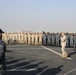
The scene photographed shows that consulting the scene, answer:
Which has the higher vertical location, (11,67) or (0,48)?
(0,48)

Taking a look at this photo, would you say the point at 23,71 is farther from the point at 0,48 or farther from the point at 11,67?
the point at 0,48

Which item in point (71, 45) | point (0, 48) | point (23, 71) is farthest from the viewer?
point (71, 45)

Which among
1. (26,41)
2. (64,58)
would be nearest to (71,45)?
(26,41)

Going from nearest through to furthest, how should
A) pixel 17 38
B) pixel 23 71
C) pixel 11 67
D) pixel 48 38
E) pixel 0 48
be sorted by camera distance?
pixel 0 48 < pixel 23 71 < pixel 11 67 < pixel 48 38 < pixel 17 38

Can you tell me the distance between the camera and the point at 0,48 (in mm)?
11297

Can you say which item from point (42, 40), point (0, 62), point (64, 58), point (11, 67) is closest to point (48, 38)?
point (42, 40)

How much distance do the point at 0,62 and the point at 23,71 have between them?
4.93 m

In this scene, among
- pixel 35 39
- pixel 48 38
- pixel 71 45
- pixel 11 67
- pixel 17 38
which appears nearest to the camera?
pixel 11 67

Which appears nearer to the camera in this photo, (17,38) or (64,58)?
(64,58)

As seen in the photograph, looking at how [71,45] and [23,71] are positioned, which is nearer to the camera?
[23,71]

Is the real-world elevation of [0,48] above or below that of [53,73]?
above

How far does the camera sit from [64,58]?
23297mm

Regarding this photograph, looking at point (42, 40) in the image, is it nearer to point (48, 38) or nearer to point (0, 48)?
point (48, 38)

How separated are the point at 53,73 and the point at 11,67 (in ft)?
8.65
